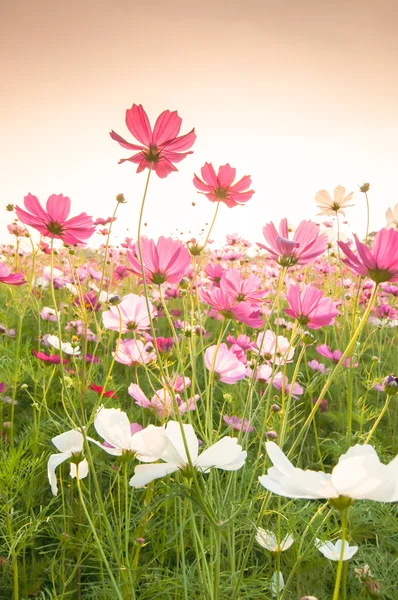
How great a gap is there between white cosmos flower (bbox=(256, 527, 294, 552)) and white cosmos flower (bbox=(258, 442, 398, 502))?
1.11ft

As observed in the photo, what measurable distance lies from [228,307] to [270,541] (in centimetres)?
35

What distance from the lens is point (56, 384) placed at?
143 centimetres

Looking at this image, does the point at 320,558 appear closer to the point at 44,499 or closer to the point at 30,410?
the point at 44,499

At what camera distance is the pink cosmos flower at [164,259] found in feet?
1.97

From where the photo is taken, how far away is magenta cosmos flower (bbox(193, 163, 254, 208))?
0.73m

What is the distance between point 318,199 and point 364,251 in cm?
88

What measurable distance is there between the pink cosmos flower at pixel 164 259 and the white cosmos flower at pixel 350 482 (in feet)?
1.03

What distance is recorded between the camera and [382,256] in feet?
1.65

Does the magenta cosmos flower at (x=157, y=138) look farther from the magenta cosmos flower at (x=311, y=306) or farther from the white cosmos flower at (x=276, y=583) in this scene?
the white cosmos flower at (x=276, y=583)

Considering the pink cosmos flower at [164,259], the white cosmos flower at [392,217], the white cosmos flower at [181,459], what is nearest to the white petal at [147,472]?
the white cosmos flower at [181,459]

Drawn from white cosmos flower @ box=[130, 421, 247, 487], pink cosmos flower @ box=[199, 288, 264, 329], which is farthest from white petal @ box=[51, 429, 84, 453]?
pink cosmos flower @ box=[199, 288, 264, 329]

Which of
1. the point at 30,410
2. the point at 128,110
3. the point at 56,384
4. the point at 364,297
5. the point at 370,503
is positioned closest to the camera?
the point at 128,110

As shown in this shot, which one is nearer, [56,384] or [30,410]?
[30,410]

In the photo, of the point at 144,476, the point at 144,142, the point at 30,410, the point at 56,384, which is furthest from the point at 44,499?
the point at 144,142
